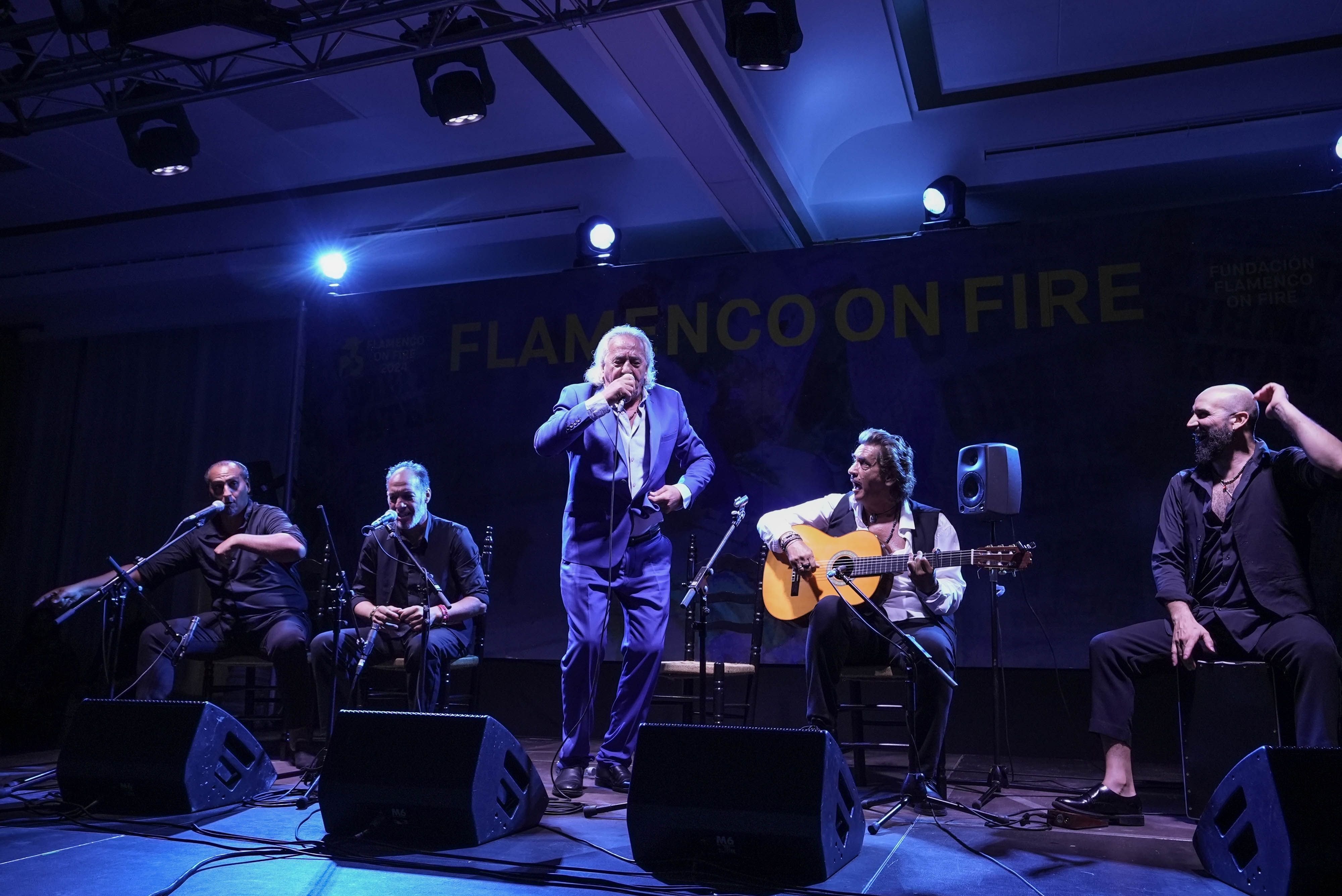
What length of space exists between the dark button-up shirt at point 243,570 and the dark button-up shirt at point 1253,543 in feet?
12.8

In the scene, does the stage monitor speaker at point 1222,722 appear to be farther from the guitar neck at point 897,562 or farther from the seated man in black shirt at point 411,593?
the seated man in black shirt at point 411,593

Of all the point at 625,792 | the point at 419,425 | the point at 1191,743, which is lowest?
the point at 625,792

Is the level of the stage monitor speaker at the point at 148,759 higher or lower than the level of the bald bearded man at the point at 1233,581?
lower

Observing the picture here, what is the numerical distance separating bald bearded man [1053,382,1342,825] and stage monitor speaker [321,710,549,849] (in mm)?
1833

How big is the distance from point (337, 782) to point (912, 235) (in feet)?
14.4

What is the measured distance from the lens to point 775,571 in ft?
14.3

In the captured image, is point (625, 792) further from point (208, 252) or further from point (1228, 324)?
point (208, 252)

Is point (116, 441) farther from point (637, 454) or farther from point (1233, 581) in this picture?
point (1233, 581)

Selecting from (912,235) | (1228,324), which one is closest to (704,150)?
(912,235)

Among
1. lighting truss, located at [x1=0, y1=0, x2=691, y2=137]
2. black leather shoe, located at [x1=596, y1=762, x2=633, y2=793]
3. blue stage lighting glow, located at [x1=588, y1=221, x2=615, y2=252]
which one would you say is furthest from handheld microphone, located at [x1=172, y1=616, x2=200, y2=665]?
blue stage lighting glow, located at [x1=588, y1=221, x2=615, y2=252]

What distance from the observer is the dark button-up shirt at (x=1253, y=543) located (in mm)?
3504

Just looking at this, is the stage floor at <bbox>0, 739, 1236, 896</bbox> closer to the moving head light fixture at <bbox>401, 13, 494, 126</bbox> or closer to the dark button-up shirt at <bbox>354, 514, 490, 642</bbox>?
the dark button-up shirt at <bbox>354, 514, 490, 642</bbox>

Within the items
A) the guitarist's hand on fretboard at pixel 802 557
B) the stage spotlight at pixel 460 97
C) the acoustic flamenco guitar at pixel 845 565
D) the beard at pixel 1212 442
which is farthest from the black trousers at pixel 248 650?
the beard at pixel 1212 442

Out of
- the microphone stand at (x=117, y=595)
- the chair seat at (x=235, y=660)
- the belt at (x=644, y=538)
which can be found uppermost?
the belt at (x=644, y=538)
